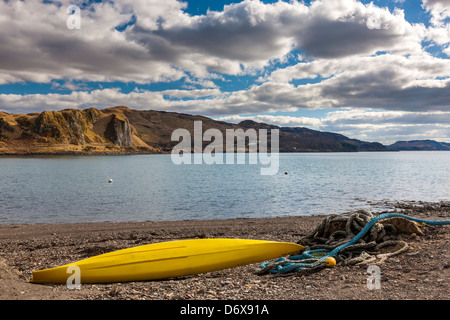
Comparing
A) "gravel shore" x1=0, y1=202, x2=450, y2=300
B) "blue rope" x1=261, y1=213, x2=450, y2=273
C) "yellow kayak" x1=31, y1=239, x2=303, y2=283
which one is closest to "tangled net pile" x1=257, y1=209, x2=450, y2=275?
"blue rope" x1=261, y1=213, x2=450, y2=273

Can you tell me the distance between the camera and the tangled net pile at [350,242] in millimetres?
7000

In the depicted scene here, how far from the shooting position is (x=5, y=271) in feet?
23.1

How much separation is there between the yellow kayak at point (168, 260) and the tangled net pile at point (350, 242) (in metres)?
0.89

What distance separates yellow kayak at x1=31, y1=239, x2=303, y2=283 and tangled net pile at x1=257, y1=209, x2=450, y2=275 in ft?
2.92

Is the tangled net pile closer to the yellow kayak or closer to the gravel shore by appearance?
the gravel shore

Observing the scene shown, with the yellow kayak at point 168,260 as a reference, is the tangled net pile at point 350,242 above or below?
above

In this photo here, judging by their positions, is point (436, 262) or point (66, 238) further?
point (66, 238)

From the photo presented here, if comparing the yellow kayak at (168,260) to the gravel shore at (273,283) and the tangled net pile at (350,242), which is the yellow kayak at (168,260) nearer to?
the gravel shore at (273,283)

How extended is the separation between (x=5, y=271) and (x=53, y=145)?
180 m

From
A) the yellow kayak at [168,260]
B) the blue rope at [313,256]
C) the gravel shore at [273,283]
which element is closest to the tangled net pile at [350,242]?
the blue rope at [313,256]
